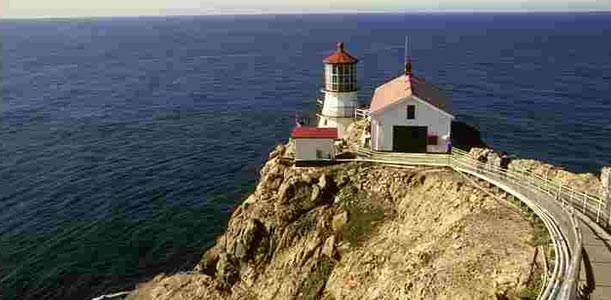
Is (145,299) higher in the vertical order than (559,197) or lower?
lower

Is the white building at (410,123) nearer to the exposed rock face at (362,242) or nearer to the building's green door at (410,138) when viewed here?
the building's green door at (410,138)

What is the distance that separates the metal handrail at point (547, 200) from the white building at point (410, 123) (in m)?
1.38

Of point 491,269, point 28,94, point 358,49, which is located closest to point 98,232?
point 491,269

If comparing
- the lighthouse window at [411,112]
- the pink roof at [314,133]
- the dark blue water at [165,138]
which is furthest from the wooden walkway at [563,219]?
the dark blue water at [165,138]

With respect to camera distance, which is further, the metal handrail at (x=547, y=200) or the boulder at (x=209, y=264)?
the boulder at (x=209, y=264)

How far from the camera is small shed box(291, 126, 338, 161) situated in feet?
129

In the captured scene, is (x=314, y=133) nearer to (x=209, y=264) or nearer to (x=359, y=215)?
(x=359, y=215)

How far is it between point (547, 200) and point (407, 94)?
13102 mm

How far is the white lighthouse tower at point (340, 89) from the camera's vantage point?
152 ft

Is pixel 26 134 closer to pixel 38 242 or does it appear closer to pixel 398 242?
pixel 38 242

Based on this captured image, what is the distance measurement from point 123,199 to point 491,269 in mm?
40767

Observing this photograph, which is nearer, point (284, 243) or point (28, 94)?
point (284, 243)

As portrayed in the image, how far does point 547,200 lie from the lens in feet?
95.8

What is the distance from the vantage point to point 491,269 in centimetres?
2462
